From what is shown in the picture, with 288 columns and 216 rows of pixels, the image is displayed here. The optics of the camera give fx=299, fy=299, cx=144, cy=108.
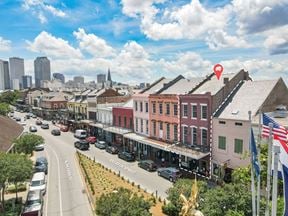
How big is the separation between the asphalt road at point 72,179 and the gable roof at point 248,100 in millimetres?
10555

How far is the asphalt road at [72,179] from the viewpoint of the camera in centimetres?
2773

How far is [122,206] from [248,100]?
21.3 metres

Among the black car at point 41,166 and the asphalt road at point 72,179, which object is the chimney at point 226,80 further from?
the black car at point 41,166

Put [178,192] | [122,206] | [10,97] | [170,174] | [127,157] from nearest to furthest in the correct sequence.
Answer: [122,206] < [178,192] < [170,174] < [127,157] < [10,97]

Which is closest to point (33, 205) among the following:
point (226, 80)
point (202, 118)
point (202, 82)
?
point (202, 118)

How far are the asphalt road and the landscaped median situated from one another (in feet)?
Answer: 2.92

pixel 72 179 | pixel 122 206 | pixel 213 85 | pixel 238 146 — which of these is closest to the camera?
pixel 122 206

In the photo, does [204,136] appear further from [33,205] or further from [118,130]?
[118,130]

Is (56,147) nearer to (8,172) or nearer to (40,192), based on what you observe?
(40,192)

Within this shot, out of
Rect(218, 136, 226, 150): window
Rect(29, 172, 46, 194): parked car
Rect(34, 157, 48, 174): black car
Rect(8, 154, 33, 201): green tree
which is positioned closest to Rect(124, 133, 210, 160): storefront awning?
Rect(218, 136, 226, 150): window

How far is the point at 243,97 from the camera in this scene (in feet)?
112

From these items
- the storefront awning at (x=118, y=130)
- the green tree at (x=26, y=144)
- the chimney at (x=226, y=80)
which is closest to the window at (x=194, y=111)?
the chimney at (x=226, y=80)

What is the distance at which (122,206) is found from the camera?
1728 centimetres

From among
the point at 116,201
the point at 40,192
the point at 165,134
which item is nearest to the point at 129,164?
the point at 165,134
